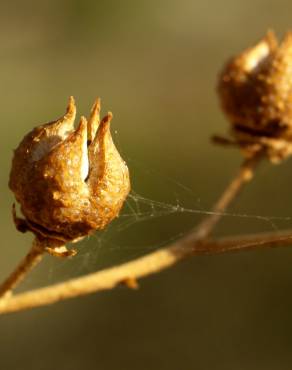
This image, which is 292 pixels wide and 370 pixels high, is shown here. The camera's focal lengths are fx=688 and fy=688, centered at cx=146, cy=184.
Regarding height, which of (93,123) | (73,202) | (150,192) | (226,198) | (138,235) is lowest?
(138,235)

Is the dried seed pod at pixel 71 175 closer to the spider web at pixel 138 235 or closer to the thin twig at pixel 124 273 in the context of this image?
the thin twig at pixel 124 273

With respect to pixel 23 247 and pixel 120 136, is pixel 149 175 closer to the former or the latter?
pixel 120 136

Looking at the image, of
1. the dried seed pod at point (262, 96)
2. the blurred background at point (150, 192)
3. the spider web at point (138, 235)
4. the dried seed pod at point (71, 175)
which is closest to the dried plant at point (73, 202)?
the dried seed pod at point (71, 175)

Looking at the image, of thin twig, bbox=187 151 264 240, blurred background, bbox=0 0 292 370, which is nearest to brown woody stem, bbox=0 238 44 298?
thin twig, bbox=187 151 264 240

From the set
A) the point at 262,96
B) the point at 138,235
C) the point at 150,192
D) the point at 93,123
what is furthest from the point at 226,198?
the point at 150,192

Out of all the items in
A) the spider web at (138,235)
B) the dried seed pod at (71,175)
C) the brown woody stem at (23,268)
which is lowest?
the spider web at (138,235)

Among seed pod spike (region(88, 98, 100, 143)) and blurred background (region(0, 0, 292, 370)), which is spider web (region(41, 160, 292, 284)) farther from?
seed pod spike (region(88, 98, 100, 143))

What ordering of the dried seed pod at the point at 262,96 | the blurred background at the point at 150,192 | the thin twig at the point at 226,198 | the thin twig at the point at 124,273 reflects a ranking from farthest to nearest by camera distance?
1. the blurred background at the point at 150,192
2. the dried seed pod at the point at 262,96
3. the thin twig at the point at 226,198
4. the thin twig at the point at 124,273

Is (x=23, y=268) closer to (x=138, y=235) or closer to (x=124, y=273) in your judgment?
(x=124, y=273)
